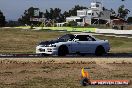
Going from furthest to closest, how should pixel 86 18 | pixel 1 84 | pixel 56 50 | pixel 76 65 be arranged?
1. pixel 86 18
2. pixel 56 50
3. pixel 76 65
4. pixel 1 84

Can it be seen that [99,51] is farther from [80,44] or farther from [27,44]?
A: [27,44]

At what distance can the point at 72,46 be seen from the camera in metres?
25.6

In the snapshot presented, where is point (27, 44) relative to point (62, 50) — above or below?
below

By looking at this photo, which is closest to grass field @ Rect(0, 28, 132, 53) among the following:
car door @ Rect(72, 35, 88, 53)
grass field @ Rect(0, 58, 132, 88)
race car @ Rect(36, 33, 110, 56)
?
race car @ Rect(36, 33, 110, 56)

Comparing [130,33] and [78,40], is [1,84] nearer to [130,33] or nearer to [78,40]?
[78,40]

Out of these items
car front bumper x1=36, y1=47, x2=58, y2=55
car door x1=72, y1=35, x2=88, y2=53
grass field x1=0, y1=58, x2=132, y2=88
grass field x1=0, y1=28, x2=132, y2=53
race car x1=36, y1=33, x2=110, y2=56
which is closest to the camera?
grass field x1=0, y1=58, x2=132, y2=88

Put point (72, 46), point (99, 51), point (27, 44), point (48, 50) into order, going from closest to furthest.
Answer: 1. point (48, 50)
2. point (72, 46)
3. point (99, 51)
4. point (27, 44)

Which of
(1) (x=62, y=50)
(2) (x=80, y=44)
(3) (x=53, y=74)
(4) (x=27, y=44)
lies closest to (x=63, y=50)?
(1) (x=62, y=50)

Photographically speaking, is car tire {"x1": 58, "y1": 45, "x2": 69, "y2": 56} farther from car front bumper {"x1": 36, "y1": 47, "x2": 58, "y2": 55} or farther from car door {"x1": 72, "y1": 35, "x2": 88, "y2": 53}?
car door {"x1": 72, "y1": 35, "x2": 88, "y2": 53}

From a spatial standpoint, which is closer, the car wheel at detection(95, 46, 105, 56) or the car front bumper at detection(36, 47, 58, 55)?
the car front bumper at detection(36, 47, 58, 55)

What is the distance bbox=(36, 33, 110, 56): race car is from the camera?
2509 centimetres

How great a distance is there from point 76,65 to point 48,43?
6.29m

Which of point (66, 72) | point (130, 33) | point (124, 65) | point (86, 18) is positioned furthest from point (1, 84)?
point (86, 18)

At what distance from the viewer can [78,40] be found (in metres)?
26.1
